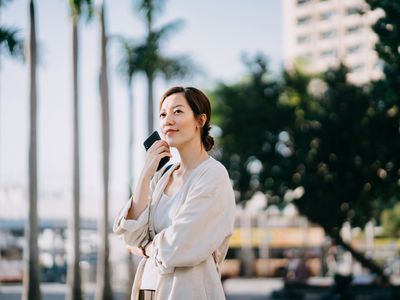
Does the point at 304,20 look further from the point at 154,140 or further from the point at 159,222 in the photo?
the point at 159,222

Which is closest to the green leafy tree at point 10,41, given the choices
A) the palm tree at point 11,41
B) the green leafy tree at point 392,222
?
the palm tree at point 11,41

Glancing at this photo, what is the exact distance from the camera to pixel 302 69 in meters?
27.6

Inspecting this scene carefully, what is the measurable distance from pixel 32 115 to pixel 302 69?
42.3 feet

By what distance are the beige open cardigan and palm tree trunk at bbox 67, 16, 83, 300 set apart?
16619 millimetres

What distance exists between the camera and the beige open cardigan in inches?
101

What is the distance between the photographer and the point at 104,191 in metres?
20.4

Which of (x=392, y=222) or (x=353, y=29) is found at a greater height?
(x=353, y=29)

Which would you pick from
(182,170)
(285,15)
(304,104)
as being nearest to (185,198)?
(182,170)

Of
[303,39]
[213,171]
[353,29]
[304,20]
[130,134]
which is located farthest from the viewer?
[304,20]

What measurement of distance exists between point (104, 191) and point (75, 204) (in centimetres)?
→ 120

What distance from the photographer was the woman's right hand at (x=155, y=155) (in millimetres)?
2832

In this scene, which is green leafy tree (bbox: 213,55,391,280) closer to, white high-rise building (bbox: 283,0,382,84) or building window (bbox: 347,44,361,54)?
white high-rise building (bbox: 283,0,382,84)

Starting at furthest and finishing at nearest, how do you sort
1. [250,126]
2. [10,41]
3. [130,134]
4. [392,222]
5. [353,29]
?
[353,29] → [392,222] → [250,126] → [130,134] → [10,41]

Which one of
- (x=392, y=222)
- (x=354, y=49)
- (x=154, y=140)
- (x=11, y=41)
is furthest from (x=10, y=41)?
(x=354, y=49)
